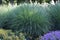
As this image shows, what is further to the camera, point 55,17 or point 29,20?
point 55,17

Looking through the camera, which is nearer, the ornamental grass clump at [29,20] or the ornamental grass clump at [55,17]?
the ornamental grass clump at [29,20]

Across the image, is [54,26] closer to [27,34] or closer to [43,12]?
[43,12]

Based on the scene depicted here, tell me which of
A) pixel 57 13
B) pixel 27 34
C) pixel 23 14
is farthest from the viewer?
pixel 57 13

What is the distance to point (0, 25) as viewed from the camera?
364 inches

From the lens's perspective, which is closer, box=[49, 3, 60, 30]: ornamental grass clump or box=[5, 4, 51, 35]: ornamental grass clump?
box=[5, 4, 51, 35]: ornamental grass clump

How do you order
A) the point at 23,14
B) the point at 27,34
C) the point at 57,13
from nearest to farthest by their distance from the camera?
the point at 27,34
the point at 23,14
the point at 57,13

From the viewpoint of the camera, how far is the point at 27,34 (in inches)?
323

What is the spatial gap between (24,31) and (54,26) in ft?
4.29

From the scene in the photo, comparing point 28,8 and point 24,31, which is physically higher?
point 28,8

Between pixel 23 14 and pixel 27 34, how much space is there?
0.89 meters

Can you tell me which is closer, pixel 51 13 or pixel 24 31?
pixel 24 31

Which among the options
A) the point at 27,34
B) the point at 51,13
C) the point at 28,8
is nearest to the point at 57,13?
Answer: the point at 51,13

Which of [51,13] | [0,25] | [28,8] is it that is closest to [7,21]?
[0,25]

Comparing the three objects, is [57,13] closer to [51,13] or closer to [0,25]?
[51,13]
